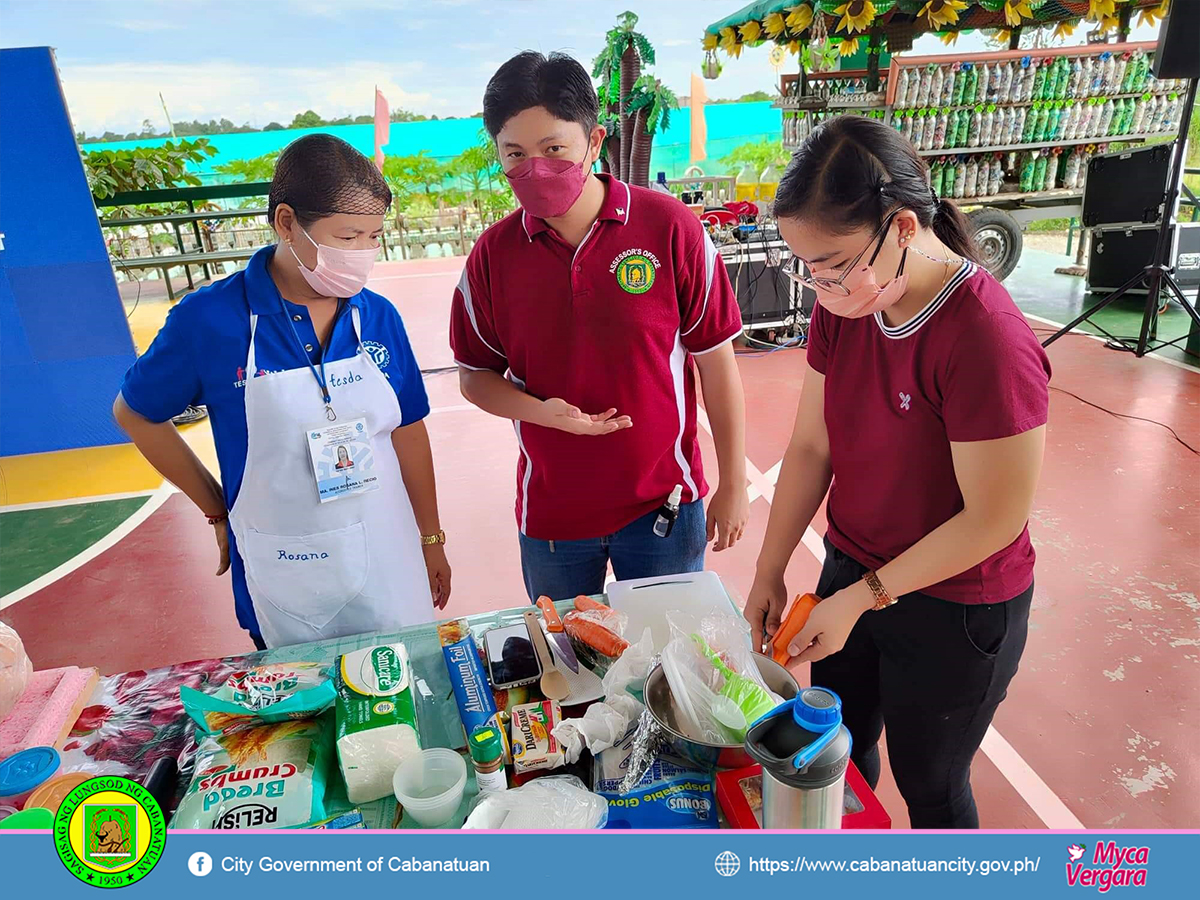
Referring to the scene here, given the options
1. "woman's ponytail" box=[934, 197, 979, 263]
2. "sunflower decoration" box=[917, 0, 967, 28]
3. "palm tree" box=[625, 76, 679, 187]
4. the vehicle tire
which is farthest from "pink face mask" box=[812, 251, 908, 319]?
"sunflower decoration" box=[917, 0, 967, 28]

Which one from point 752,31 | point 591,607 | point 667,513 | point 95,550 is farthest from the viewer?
point 752,31

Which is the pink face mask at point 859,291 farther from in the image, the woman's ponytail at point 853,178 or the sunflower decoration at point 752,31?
the sunflower decoration at point 752,31

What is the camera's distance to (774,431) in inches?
170

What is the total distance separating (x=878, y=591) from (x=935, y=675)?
8.3 inches

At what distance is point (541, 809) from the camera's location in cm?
89

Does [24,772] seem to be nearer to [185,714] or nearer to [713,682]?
[185,714]

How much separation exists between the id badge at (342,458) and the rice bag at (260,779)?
0.50 metres

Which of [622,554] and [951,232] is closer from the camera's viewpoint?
[951,232]

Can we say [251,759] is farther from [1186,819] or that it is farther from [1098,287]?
[1098,287]

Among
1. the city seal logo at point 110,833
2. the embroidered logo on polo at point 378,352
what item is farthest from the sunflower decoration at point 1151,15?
the city seal logo at point 110,833

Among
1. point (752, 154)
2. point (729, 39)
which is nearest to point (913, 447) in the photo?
point (729, 39)

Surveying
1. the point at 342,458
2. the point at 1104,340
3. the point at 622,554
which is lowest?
the point at 1104,340

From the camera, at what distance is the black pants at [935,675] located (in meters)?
1.14
